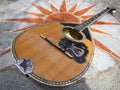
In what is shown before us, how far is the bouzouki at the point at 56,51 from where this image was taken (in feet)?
15.3

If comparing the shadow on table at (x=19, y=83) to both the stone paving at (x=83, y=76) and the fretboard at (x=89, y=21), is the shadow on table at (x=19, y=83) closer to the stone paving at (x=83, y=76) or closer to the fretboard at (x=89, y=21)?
the stone paving at (x=83, y=76)

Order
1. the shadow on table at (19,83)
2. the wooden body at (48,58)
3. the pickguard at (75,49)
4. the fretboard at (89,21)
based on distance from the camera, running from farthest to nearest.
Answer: the fretboard at (89,21) < the pickguard at (75,49) < the shadow on table at (19,83) < the wooden body at (48,58)

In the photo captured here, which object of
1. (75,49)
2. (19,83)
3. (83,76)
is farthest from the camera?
(75,49)

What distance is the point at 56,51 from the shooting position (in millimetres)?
5035

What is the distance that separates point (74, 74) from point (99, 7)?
303cm

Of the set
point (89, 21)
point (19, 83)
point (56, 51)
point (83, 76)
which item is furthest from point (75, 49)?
point (19, 83)

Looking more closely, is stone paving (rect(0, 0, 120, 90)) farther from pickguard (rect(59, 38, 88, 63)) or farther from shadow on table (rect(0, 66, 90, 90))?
pickguard (rect(59, 38, 88, 63))

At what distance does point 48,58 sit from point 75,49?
25.3 inches

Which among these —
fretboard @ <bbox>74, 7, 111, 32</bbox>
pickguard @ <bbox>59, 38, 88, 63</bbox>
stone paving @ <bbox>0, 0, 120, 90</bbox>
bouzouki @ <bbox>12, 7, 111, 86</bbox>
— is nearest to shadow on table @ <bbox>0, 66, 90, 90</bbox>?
stone paving @ <bbox>0, 0, 120, 90</bbox>

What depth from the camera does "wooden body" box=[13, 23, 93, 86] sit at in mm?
4605

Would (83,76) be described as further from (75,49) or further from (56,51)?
(56,51)

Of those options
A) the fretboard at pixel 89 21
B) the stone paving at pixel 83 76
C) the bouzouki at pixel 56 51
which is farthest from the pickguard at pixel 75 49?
the fretboard at pixel 89 21

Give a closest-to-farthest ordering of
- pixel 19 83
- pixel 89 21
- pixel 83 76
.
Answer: pixel 19 83, pixel 83 76, pixel 89 21

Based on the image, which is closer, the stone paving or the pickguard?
the stone paving
